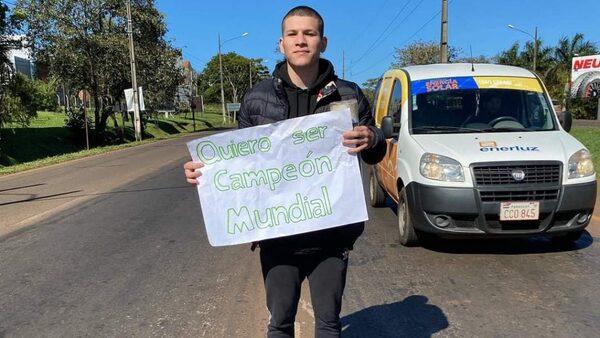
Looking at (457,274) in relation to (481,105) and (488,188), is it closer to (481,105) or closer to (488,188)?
(488,188)

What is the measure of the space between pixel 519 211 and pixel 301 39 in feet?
11.7

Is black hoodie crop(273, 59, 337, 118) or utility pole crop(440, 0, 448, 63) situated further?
utility pole crop(440, 0, 448, 63)

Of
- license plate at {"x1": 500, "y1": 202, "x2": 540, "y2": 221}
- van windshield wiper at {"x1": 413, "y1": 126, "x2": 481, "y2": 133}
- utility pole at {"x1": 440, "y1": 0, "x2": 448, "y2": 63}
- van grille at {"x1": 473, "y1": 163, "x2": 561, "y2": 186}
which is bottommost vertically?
license plate at {"x1": 500, "y1": 202, "x2": 540, "y2": 221}

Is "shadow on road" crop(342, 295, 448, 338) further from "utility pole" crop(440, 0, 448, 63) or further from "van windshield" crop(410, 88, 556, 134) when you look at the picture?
"utility pole" crop(440, 0, 448, 63)

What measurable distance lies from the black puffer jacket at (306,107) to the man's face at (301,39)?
0.39 ft

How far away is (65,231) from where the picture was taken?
7.54 m

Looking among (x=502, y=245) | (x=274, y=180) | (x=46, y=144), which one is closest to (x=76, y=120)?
(x=46, y=144)

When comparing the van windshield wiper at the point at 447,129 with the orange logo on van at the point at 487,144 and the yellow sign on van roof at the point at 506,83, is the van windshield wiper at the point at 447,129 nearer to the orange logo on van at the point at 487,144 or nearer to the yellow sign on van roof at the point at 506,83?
the orange logo on van at the point at 487,144

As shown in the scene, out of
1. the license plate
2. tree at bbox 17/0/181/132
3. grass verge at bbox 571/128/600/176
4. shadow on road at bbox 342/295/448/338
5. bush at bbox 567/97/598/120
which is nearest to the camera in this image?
shadow on road at bbox 342/295/448/338

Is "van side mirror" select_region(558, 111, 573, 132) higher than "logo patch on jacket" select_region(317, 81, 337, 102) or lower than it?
lower

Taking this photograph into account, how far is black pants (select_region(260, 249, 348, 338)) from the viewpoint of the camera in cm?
265

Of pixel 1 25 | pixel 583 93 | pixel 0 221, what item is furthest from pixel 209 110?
pixel 0 221

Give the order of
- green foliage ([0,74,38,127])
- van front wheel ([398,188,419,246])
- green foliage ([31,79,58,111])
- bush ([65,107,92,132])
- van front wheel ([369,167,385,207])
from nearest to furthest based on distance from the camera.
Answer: van front wheel ([398,188,419,246]) → van front wheel ([369,167,385,207]) → green foliage ([0,74,38,127]) → green foliage ([31,79,58,111]) → bush ([65,107,92,132])

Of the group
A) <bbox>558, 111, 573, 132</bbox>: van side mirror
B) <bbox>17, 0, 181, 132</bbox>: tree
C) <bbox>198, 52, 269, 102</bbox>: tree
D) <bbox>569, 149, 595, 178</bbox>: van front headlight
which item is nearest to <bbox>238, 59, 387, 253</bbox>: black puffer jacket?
<bbox>569, 149, 595, 178</bbox>: van front headlight
